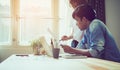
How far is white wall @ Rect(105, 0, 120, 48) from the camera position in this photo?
4223mm

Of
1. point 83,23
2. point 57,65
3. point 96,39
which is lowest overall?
point 57,65

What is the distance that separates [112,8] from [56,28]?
1.12m

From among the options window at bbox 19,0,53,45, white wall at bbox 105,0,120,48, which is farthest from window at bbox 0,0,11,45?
white wall at bbox 105,0,120,48

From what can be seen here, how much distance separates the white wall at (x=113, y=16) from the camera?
4.22 m

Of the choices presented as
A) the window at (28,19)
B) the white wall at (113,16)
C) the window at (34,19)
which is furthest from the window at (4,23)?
the white wall at (113,16)

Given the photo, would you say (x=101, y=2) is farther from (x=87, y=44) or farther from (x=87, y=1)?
(x=87, y=44)

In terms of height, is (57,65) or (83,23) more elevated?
(83,23)

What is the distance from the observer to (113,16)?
423cm

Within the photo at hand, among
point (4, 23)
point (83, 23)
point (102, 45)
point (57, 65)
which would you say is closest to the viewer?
point (57, 65)

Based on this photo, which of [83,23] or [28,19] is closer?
[83,23]

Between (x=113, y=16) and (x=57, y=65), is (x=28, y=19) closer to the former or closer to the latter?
(x=113, y=16)

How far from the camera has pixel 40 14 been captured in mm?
4129

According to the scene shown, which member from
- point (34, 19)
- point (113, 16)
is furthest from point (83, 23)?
point (113, 16)

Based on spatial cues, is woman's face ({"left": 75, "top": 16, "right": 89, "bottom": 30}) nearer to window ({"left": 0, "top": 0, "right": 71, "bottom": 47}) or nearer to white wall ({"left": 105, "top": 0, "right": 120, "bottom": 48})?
window ({"left": 0, "top": 0, "right": 71, "bottom": 47})
